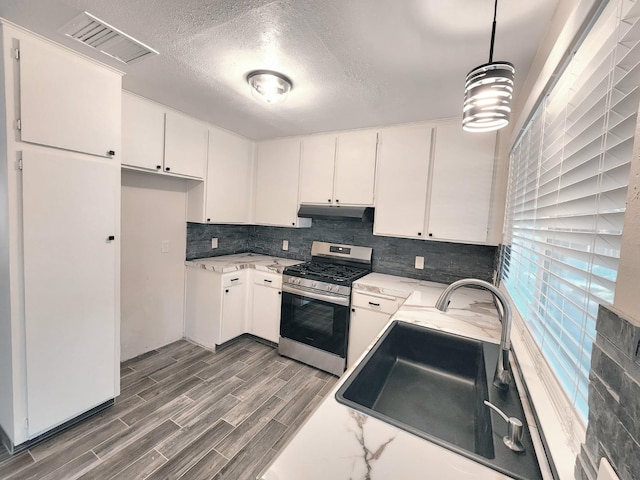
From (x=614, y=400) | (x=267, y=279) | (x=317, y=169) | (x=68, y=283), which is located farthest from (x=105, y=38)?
(x=614, y=400)

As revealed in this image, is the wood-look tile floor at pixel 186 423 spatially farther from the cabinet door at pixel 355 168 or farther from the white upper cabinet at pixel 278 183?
the cabinet door at pixel 355 168

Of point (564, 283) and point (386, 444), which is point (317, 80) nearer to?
point (564, 283)

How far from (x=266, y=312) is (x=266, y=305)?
0.25 feet

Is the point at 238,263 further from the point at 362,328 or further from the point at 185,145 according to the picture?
the point at 362,328

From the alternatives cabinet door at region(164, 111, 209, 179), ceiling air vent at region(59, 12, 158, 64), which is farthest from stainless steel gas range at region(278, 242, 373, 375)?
ceiling air vent at region(59, 12, 158, 64)

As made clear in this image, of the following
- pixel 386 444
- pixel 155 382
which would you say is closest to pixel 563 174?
pixel 386 444

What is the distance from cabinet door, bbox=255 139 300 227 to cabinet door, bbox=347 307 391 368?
49.8 inches

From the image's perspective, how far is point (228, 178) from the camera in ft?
10.4

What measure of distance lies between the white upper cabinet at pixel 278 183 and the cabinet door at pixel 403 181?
966 mm

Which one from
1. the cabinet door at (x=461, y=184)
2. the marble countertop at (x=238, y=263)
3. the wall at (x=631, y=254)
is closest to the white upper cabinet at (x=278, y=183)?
the marble countertop at (x=238, y=263)

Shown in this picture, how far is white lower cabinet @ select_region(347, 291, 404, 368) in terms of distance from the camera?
7.79 feet

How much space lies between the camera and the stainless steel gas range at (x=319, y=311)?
255 cm

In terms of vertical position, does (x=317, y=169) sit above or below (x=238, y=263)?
above

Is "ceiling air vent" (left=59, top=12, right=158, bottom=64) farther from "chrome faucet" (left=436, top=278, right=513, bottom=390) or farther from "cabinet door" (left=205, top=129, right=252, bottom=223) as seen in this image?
"chrome faucet" (left=436, top=278, right=513, bottom=390)
